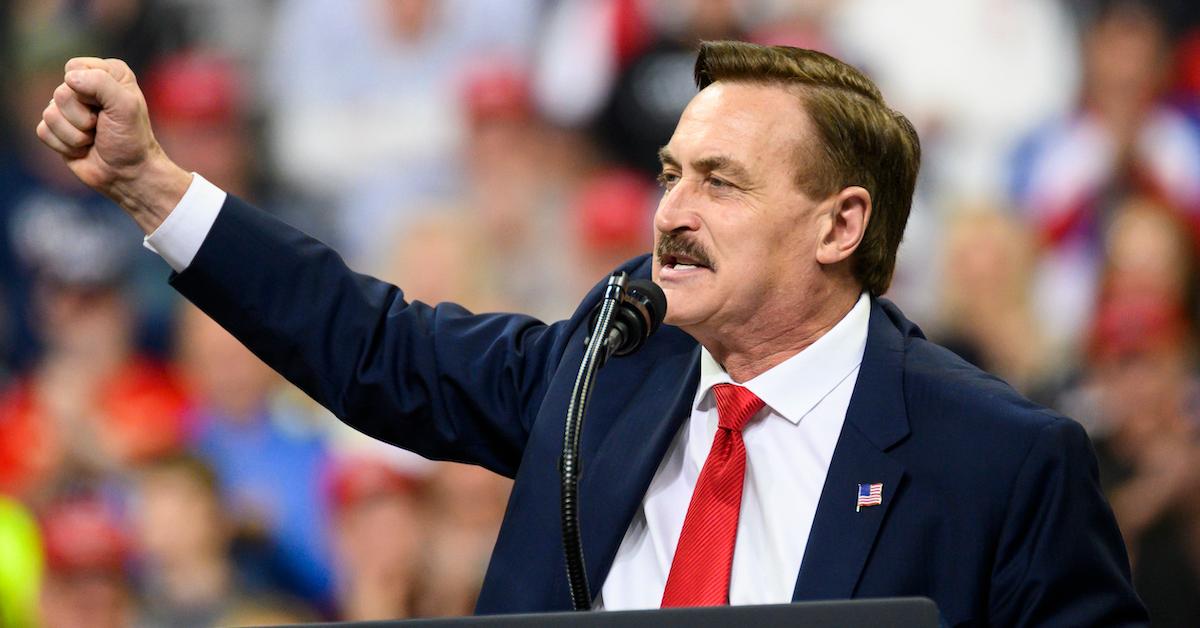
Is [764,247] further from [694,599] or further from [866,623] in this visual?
[866,623]

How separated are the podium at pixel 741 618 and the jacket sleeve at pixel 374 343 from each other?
703mm

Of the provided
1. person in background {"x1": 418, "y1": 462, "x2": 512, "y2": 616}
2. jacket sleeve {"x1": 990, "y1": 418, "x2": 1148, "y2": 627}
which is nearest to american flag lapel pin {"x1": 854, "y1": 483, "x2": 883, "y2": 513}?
jacket sleeve {"x1": 990, "y1": 418, "x2": 1148, "y2": 627}

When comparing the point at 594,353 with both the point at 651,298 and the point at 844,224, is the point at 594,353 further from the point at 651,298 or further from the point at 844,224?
the point at 844,224

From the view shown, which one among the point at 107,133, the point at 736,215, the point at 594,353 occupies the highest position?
the point at 107,133

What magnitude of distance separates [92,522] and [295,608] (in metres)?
0.54

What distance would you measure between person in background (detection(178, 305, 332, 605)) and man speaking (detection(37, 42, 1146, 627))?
182cm

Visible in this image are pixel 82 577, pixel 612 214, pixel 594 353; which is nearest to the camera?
pixel 594 353

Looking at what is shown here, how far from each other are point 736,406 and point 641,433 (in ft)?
0.42

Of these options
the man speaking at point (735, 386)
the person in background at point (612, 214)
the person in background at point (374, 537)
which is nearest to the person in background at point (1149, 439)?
the person in background at point (612, 214)

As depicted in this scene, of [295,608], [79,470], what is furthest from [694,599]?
[79,470]

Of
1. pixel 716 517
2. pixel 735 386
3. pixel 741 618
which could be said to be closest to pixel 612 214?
pixel 735 386

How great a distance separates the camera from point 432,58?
3887mm

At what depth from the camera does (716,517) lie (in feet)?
5.84

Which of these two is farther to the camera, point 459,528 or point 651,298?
point 459,528
